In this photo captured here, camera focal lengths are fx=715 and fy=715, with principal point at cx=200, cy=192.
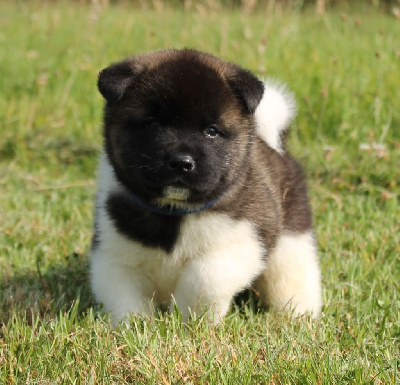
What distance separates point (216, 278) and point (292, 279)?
0.73 m

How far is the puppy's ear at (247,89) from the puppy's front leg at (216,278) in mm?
663

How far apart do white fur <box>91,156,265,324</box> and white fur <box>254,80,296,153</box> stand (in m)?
0.65

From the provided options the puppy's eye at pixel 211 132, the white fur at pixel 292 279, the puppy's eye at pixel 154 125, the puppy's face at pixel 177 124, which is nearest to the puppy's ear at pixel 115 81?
the puppy's face at pixel 177 124

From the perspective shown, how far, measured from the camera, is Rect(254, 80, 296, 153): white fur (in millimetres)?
3824

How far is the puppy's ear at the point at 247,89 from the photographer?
338cm

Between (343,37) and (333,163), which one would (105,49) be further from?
(333,163)

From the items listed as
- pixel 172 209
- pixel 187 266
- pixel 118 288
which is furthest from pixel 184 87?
pixel 118 288

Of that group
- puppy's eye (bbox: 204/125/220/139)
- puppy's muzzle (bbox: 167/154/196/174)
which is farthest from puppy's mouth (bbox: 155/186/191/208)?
puppy's eye (bbox: 204/125/220/139)

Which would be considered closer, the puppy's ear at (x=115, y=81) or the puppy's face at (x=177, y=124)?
the puppy's face at (x=177, y=124)

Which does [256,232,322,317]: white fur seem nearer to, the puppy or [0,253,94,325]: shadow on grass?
the puppy

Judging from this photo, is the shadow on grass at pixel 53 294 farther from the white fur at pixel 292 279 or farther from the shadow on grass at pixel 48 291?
the white fur at pixel 292 279

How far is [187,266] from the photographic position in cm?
338

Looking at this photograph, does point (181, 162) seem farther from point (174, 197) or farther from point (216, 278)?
point (216, 278)

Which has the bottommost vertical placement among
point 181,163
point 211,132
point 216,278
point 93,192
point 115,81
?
point 93,192
